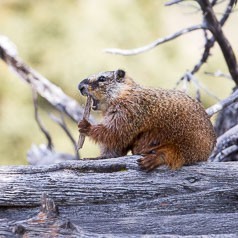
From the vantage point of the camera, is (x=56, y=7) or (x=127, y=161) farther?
(x=56, y=7)

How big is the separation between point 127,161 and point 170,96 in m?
0.63

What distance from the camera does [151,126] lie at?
14.3 feet

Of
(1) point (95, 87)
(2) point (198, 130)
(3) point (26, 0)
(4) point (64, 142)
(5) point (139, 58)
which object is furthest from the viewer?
(3) point (26, 0)

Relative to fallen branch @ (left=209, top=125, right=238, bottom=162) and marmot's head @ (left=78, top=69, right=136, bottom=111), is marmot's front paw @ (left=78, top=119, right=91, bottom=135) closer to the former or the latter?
marmot's head @ (left=78, top=69, right=136, bottom=111)

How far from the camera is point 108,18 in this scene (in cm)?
1282

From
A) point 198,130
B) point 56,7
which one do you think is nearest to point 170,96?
point 198,130

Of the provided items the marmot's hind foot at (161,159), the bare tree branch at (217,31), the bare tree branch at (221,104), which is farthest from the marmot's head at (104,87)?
the bare tree branch at (217,31)

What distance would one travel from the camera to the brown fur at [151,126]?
4.24 meters

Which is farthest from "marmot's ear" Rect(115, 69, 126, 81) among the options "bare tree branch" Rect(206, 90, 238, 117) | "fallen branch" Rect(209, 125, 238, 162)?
"fallen branch" Rect(209, 125, 238, 162)

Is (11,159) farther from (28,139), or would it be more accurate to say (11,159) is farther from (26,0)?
(26,0)

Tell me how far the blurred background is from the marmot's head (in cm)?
671

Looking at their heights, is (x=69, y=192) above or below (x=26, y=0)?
below

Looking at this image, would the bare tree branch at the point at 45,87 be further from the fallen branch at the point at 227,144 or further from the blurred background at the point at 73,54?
the blurred background at the point at 73,54

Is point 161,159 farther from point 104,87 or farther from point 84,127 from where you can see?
point 104,87
